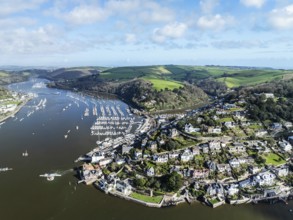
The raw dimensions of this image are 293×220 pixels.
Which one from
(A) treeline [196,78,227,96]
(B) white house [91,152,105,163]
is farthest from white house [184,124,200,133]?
(A) treeline [196,78,227,96]

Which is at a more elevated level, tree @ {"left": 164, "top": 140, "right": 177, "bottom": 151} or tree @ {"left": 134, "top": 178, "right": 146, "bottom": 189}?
tree @ {"left": 164, "top": 140, "right": 177, "bottom": 151}

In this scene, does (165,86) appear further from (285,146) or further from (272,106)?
(285,146)

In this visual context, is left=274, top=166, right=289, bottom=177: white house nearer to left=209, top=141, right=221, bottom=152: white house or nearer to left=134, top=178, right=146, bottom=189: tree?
left=209, top=141, right=221, bottom=152: white house

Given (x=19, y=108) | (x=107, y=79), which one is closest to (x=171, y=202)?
(x=19, y=108)

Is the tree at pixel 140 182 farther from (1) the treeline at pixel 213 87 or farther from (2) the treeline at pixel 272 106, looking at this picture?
(1) the treeline at pixel 213 87

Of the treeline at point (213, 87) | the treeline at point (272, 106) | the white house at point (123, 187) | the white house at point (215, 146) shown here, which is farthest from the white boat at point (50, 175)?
the treeline at point (213, 87)

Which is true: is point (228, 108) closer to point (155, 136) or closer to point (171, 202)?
point (155, 136)
